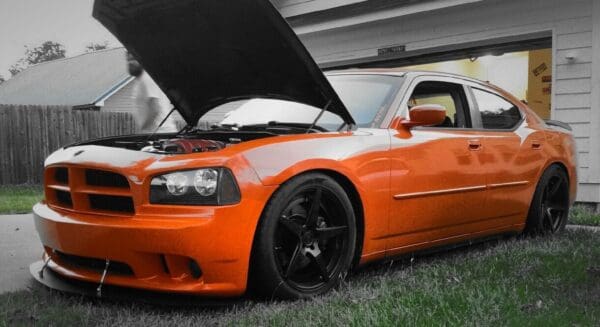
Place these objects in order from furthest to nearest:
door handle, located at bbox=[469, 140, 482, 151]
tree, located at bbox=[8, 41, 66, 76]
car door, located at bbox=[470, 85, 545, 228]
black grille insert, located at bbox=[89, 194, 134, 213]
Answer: tree, located at bbox=[8, 41, 66, 76] → car door, located at bbox=[470, 85, 545, 228] → door handle, located at bbox=[469, 140, 482, 151] → black grille insert, located at bbox=[89, 194, 134, 213]

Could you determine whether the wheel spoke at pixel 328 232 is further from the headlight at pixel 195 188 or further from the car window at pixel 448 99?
the car window at pixel 448 99

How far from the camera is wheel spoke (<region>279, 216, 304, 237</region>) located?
3.41m

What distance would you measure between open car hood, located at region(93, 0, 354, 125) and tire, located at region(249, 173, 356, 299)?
0.63 metres

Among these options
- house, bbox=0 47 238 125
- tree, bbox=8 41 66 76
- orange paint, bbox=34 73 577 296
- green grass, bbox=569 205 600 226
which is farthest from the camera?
tree, bbox=8 41 66 76

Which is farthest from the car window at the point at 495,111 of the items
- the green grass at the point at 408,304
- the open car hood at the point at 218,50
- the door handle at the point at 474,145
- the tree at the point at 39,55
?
the tree at the point at 39,55

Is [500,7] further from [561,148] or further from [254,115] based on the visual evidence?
[254,115]

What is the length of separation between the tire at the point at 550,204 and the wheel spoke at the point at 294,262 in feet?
9.05

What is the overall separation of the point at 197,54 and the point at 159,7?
0.46m

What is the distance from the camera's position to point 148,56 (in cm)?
446

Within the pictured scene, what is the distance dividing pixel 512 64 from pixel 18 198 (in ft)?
25.2

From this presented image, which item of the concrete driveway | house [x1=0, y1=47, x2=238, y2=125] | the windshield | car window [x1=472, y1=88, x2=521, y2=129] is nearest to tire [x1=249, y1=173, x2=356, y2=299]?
the windshield

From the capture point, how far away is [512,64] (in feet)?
30.7

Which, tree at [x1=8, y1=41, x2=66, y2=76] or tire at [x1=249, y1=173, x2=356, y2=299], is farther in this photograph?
tree at [x1=8, y1=41, x2=66, y2=76]

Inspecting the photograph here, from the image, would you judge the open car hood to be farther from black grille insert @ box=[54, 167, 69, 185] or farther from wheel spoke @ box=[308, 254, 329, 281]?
black grille insert @ box=[54, 167, 69, 185]
